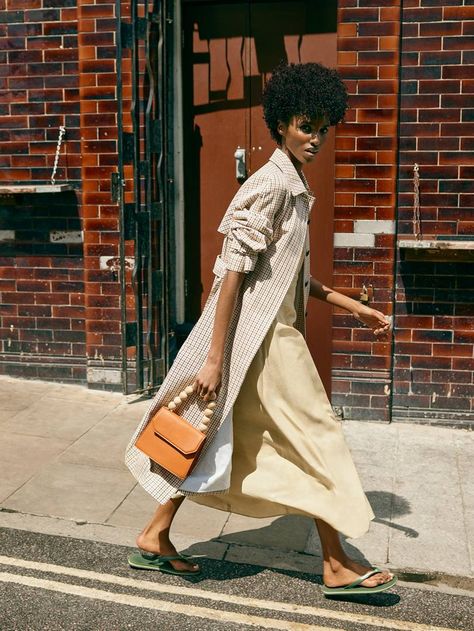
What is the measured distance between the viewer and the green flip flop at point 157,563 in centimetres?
451

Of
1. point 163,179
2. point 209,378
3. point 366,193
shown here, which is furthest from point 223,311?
point 163,179

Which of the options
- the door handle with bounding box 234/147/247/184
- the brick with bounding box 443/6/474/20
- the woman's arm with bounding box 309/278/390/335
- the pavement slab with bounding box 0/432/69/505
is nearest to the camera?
the woman's arm with bounding box 309/278/390/335

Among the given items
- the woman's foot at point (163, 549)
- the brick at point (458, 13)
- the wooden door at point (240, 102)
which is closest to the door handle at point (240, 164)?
the wooden door at point (240, 102)

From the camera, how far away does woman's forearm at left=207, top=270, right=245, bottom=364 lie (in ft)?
13.2

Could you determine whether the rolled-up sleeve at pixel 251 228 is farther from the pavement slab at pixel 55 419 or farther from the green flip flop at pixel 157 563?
the pavement slab at pixel 55 419

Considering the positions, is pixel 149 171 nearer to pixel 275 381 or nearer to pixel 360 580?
pixel 275 381

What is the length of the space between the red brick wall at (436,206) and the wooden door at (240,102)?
0.69 meters

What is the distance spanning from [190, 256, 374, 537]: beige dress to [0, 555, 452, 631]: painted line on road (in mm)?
420

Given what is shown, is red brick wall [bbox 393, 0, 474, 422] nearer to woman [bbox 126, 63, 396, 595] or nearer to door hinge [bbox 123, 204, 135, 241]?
door hinge [bbox 123, 204, 135, 241]

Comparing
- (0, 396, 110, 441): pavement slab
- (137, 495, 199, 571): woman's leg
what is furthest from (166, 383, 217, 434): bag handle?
(0, 396, 110, 441): pavement slab

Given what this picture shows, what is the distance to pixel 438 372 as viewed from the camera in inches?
274

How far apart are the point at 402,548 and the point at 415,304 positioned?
242 cm

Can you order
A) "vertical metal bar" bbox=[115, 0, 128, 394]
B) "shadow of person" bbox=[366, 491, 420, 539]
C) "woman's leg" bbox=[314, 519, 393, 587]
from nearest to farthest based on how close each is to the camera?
"woman's leg" bbox=[314, 519, 393, 587], "shadow of person" bbox=[366, 491, 420, 539], "vertical metal bar" bbox=[115, 0, 128, 394]

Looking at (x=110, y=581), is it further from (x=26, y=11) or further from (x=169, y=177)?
(x=26, y=11)
